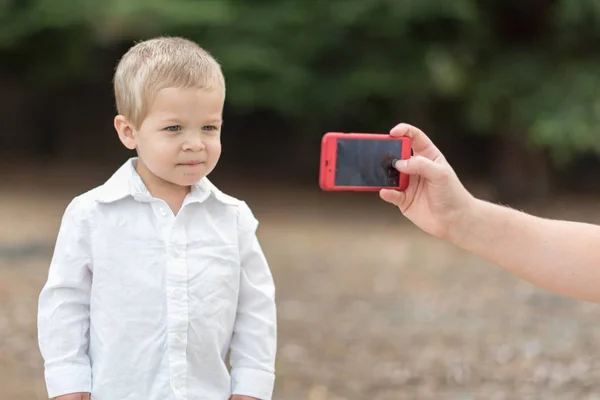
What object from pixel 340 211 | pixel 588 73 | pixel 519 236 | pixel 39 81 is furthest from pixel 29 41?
pixel 519 236

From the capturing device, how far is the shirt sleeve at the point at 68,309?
217 centimetres

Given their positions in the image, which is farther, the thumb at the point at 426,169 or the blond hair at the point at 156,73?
the thumb at the point at 426,169

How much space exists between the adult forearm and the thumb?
0.78ft

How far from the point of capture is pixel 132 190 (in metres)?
2.21

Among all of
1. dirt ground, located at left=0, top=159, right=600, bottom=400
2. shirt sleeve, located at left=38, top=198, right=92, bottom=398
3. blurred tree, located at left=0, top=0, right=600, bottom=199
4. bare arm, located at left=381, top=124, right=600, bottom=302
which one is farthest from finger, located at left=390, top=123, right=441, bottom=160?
blurred tree, located at left=0, top=0, right=600, bottom=199

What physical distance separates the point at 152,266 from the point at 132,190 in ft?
0.62

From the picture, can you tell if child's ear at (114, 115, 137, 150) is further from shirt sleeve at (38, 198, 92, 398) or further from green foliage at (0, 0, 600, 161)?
green foliage at (0, 0, 600, 161)

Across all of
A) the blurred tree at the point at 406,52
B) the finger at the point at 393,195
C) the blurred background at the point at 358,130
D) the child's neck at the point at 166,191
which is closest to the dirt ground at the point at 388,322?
the blurred background at the point at 358,130

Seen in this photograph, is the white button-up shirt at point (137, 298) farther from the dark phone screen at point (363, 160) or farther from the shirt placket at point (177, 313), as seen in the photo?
the dark phone screen at point (363, 160)

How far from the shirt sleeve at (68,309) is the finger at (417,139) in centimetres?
81

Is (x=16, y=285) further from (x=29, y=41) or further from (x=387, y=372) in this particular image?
(x=29, y=41)

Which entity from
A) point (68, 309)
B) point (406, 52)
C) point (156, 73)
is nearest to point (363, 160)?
point (156, 73)

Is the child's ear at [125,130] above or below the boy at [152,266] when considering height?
above

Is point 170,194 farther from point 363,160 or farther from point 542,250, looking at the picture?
point 542,250
